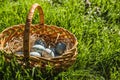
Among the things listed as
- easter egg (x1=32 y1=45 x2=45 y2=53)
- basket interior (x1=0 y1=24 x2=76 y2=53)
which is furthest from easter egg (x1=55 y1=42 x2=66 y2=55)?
easter egg (x1=32 y1=45 x2=45 y2=53)

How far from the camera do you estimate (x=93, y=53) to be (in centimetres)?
328

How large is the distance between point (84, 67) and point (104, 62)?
236 millimetres

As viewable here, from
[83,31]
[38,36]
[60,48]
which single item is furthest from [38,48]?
[83,31]

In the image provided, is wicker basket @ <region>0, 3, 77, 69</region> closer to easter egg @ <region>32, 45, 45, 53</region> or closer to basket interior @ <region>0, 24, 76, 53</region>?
basket interior @ <region>0, 24, 76, 53</region>

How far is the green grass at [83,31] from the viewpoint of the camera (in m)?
2.92

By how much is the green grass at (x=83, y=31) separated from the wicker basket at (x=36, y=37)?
0.28 feet

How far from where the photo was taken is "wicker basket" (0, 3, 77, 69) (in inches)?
108

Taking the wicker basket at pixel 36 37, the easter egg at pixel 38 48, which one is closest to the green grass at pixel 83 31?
the wicker basket at pixel 36 37

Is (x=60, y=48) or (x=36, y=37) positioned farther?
(x=36, y=37)

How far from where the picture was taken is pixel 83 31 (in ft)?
11.9

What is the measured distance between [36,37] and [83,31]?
55cm

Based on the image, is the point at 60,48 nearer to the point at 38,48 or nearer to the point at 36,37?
the point at 38,48

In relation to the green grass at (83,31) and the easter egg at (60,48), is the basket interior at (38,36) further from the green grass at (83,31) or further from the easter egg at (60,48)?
the green grass at (83,31)

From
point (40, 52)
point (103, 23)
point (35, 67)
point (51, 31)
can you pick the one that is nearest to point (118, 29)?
point (103, 23)
